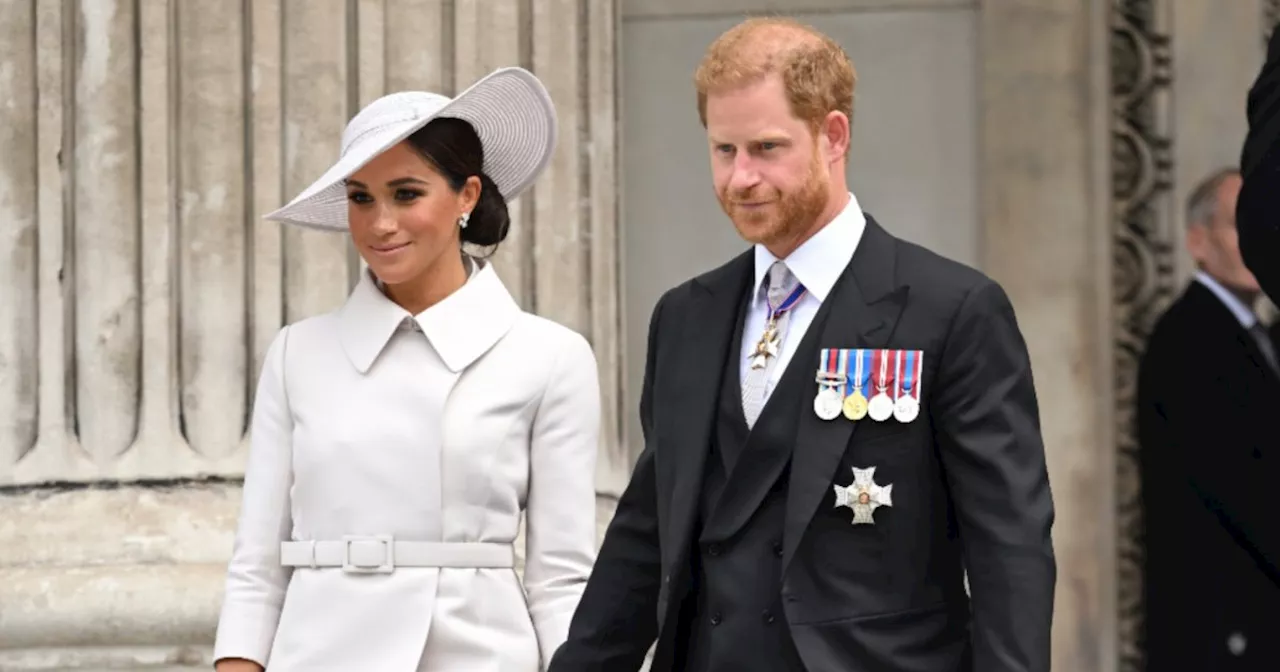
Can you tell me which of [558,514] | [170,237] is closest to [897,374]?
[558,514]

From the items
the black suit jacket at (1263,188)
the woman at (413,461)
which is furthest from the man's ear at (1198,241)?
the black suit jacket at (1263,188)

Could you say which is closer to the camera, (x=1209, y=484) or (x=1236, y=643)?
(x=1209, y=484)

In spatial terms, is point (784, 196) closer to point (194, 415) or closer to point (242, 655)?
point (242, 655)

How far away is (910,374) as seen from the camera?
296 centimetres

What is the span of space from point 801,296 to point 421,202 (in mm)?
964

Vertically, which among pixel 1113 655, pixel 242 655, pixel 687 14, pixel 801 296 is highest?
pixel 687 14

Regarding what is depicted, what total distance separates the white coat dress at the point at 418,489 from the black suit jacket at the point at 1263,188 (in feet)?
5.20

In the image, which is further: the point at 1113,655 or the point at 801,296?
the point at 1113,655

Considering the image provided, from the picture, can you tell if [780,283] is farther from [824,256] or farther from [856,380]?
[856,380]

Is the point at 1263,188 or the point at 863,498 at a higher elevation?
the point at 1263,188

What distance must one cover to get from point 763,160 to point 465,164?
3.50 feet

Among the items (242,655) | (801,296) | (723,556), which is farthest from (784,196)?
(242,655)

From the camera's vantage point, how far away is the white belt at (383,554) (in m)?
3.76

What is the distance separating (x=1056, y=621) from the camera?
6707 millimetres
